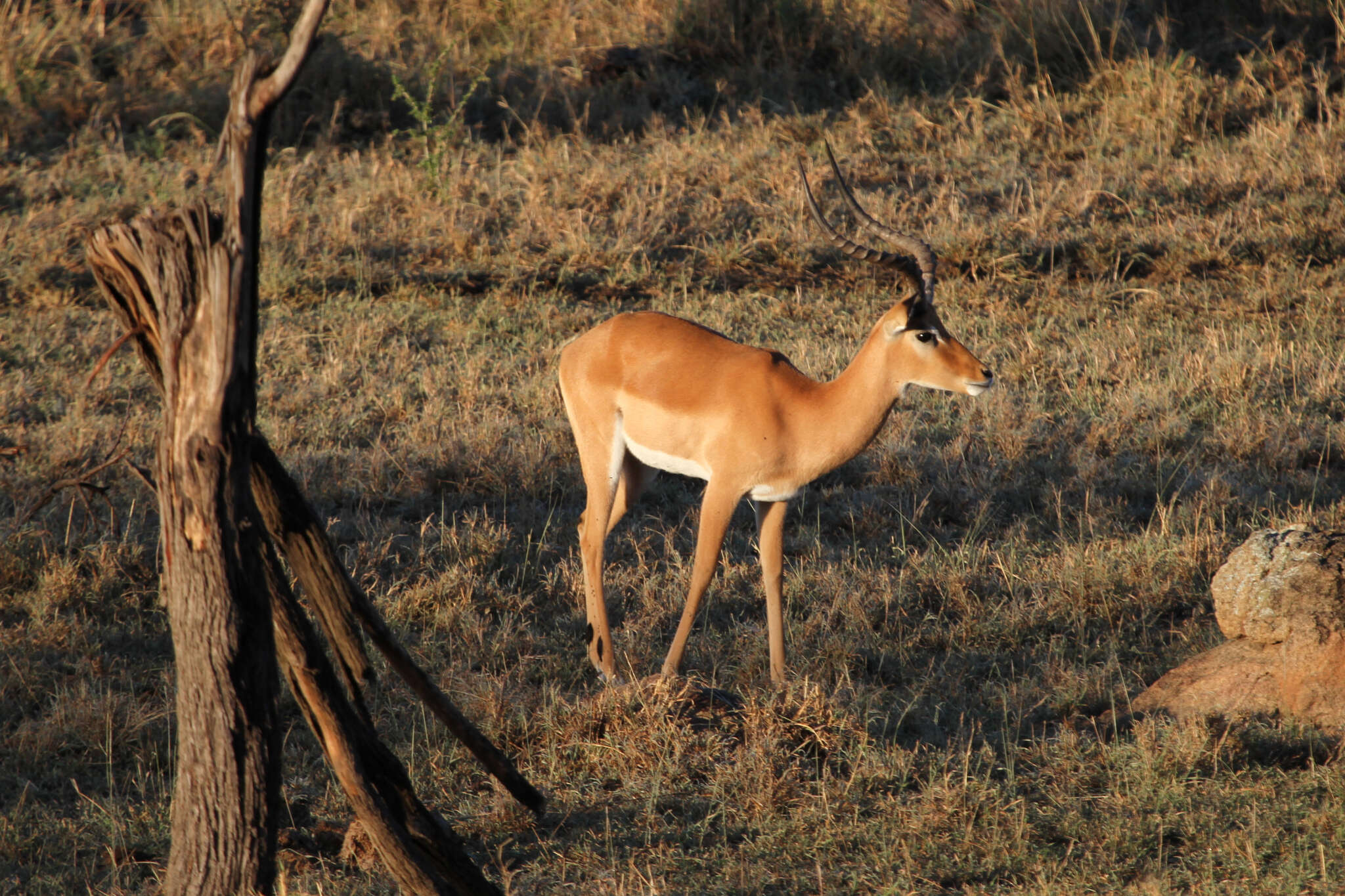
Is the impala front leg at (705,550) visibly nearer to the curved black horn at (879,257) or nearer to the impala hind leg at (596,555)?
the impala hind leg at (596,555)

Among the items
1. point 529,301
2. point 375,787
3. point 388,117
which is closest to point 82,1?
point 388,117

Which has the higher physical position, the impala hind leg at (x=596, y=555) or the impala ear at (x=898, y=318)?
the impala ear at (x=898, y=318)

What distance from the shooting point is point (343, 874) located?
12.6ft

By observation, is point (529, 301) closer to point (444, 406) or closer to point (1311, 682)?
point (444, 406)

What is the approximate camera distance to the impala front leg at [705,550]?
4.88 metres

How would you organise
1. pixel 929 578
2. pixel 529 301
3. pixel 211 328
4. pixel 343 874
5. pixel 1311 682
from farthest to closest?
pixel 529 301 → pixel 929 578 → pixel 1311 682 → pixel 343 874 → pixel 211 328

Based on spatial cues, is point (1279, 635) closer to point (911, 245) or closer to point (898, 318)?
point (898, 318)

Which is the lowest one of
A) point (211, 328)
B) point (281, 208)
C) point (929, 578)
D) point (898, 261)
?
point (929, 578)

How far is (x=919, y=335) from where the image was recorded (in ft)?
15.9

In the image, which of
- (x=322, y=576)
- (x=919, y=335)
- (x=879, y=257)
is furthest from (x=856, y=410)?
(x=322, y=576)

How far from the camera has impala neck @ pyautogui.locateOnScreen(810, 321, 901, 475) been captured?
16.0 ft

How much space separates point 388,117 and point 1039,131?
6.09 m

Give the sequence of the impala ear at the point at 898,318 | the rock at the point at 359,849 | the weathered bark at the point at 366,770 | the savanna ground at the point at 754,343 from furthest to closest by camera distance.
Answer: the impala ear at the point at 898,318
the savanna ground at the point at 754,343
the rock at the point at 359,849
the weathered bark at the point at 366,770

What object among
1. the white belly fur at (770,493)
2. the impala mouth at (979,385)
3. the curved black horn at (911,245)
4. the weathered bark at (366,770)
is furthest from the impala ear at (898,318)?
the weathered bark at (366,770)
